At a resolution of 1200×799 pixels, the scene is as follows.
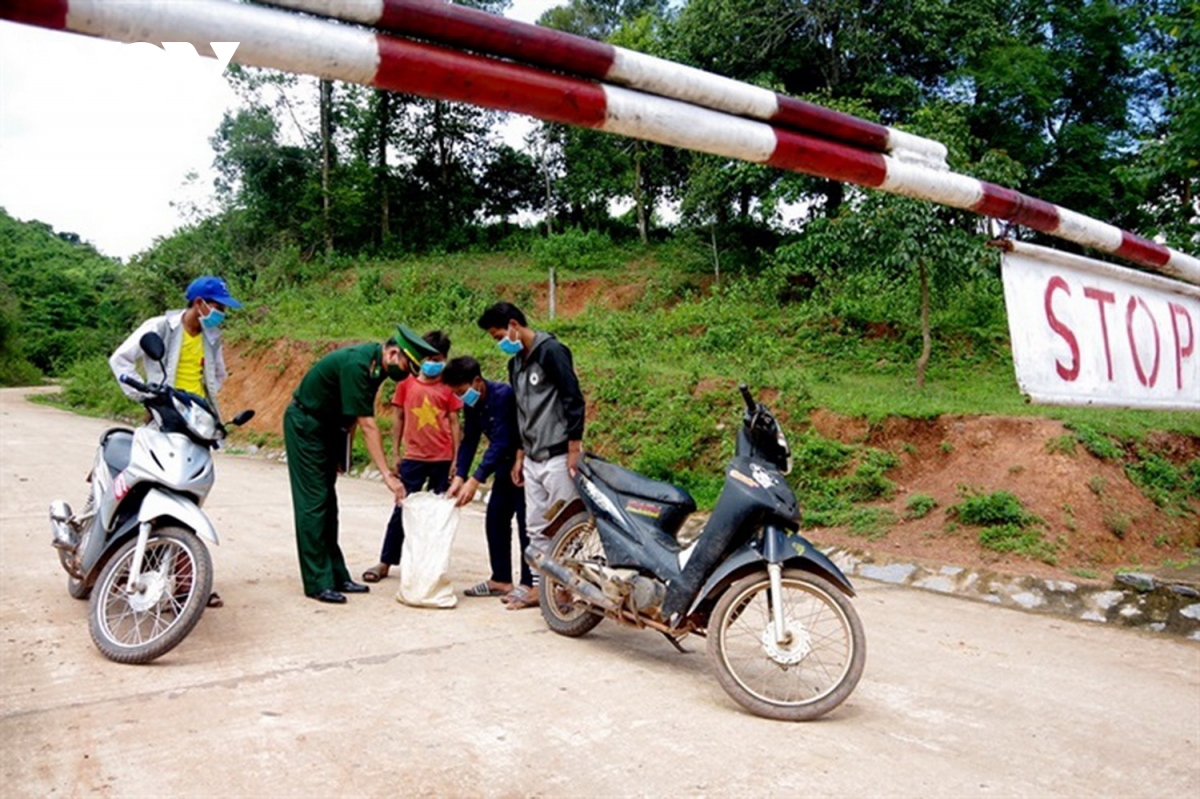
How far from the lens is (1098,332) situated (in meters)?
3.05

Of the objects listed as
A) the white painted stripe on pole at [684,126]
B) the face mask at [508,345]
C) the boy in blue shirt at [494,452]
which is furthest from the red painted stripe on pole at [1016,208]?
the boy in blue shirt at [494,452]

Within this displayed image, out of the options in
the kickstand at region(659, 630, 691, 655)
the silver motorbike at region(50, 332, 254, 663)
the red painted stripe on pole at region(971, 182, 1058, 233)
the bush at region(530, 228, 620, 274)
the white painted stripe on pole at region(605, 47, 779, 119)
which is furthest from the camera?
the bush at region(530, 228, 620, 274)

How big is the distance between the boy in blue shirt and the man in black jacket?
0.34 meters

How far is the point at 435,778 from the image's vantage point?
3311mm

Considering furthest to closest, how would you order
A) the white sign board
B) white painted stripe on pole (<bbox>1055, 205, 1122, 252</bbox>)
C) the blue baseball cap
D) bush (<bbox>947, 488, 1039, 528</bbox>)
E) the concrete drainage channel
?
bush (<bbox>947, 488, 1039, 528</bbox>) < the concrete drainage channel < the blue baseball cap < white painted stripe on pole (<bbox>1055, 205, 1122, 252</bbox>) < the white sign board

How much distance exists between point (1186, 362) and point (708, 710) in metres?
2.38

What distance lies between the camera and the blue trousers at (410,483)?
22.1 feet

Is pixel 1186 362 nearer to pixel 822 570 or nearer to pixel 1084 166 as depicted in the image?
pixel 822 570

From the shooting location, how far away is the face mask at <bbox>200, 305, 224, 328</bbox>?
559 centimetres

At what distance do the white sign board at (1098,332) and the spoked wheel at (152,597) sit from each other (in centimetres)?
373

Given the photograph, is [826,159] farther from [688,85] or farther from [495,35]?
[495,35]

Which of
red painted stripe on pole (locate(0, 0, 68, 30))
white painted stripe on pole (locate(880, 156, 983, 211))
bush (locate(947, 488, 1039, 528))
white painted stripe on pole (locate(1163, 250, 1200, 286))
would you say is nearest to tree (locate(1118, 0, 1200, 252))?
bush (locate(947, 488, 1039, 528))

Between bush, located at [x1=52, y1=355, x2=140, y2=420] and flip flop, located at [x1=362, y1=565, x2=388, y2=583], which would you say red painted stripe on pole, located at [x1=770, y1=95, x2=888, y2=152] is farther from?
bush, located at [x1=52, y1=355, x2=140, y2=420]

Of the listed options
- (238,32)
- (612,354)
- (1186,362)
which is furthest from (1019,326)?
(612,354)
